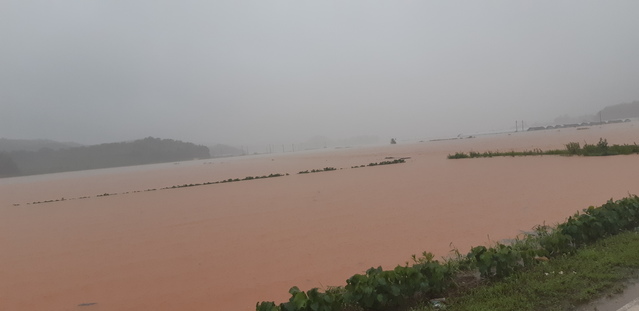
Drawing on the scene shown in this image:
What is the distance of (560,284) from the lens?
4.02m

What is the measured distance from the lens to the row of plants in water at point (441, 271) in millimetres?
3818

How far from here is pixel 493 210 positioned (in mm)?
9461

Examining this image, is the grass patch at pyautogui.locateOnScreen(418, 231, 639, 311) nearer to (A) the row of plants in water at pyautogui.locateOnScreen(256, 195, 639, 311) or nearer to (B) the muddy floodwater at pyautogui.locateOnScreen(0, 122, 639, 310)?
(A) the row of plants in water at pyautogui.locateOnScreen(256, 195, 639, 311)

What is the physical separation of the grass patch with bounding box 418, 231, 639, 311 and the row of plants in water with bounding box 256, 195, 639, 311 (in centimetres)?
17

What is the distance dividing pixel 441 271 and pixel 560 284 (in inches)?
41.9

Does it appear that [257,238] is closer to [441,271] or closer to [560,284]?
[441,271]

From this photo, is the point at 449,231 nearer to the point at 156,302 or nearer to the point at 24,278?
the point at 156,302

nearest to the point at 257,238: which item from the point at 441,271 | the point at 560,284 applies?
the point at 441,271

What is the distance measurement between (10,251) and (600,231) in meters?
11.2

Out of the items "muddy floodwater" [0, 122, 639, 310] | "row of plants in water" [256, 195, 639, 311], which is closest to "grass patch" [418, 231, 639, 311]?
"row of plants in water" [256, 195, 639, 311]

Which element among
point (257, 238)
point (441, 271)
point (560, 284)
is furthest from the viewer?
point (257, 238)

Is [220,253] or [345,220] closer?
[220,253]

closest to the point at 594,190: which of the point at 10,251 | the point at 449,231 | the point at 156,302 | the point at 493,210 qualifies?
the point at 493,210

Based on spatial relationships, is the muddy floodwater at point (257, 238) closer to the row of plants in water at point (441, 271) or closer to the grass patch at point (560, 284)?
the row of plants in water at point (441, 271)
